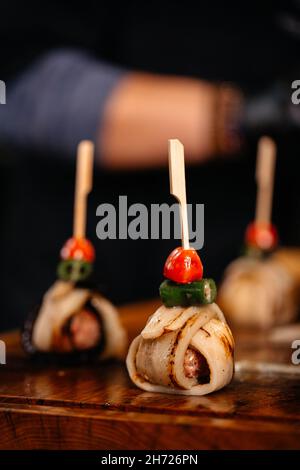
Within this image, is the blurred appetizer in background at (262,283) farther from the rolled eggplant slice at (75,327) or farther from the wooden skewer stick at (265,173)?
the rolled eggplant slice at (75,327)

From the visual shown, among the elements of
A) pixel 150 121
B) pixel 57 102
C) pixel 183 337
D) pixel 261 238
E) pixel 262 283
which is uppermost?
pixel 57 102

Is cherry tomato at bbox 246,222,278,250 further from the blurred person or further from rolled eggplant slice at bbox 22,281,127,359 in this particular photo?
rolled eggplant slice at bbox 22,281,127,359

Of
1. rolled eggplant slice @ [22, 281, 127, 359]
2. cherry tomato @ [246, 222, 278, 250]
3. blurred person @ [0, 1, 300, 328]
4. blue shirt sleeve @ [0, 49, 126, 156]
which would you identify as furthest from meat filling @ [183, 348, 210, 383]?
blue shirt sleeve @ [0, 49, 126, 156]

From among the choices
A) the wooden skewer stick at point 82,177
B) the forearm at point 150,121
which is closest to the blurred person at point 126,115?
the forearm at point 150,121

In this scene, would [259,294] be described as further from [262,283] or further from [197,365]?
[197,365]

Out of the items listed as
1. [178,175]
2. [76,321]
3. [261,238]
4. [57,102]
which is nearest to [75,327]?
[76,321]

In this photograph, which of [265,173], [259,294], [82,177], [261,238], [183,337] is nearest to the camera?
[183,337]

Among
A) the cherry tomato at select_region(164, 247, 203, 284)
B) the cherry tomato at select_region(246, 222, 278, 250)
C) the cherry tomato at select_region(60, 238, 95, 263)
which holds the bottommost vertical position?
the cherry tomato at select_region(164, 247, 203, 284)
